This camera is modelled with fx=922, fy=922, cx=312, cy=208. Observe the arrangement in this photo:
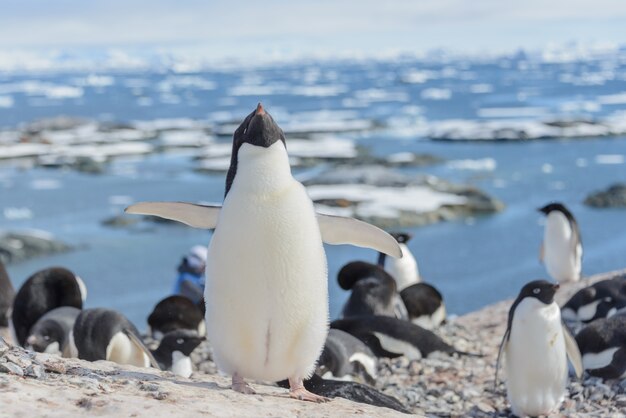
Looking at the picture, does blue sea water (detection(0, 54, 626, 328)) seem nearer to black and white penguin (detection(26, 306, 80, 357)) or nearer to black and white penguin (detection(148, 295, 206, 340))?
black and white penguin (detection(148, 295, 206, 340))

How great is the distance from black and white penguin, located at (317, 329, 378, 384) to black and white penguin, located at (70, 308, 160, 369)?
87 cm

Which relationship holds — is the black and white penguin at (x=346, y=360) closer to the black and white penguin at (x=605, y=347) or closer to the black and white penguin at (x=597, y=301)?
the black and white penguin at (x=605, y=347)

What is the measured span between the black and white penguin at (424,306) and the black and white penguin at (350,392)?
333cm

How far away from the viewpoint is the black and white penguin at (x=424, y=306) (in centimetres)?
701

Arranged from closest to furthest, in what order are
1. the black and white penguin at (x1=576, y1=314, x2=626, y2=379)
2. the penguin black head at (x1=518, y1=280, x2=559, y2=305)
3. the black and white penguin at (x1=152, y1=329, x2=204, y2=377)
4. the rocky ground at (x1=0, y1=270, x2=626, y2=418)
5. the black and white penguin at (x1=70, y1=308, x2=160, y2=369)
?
the rocky ground at (x1=0, y1=270, x2=626, y2=418)
the penguin black head at (x1=518, y1=280, x2=559, y2=305)
the black and white penguin at (x1=70, y1=308, x2=160, y2=369)
the black and white penguin at (x1=576, y1=314, x2=626, y2=379)
the black and white penguin at (x1=152, y1=329, x2=204, y2=377)

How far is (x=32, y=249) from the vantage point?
1273 centimetres

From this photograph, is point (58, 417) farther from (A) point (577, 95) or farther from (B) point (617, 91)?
(B) point (617, 91)

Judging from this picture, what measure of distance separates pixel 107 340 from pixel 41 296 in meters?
1.60

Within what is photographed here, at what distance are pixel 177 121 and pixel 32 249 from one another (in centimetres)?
2365

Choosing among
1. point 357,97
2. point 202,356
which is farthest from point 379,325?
point 357,97

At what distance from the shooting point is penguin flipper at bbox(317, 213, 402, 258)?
3191mm

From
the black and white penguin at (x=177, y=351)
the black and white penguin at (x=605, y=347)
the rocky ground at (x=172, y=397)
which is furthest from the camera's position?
the black and white penguin at (x=177, y=351)

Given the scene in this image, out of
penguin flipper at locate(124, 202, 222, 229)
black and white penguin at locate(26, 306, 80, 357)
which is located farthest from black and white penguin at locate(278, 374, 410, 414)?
black and white penguin at locate(26, 306, 80, 357)

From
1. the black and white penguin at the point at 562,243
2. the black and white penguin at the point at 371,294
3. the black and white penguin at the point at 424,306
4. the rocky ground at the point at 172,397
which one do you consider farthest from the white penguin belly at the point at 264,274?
the black and white penguin at the point at 562,243
